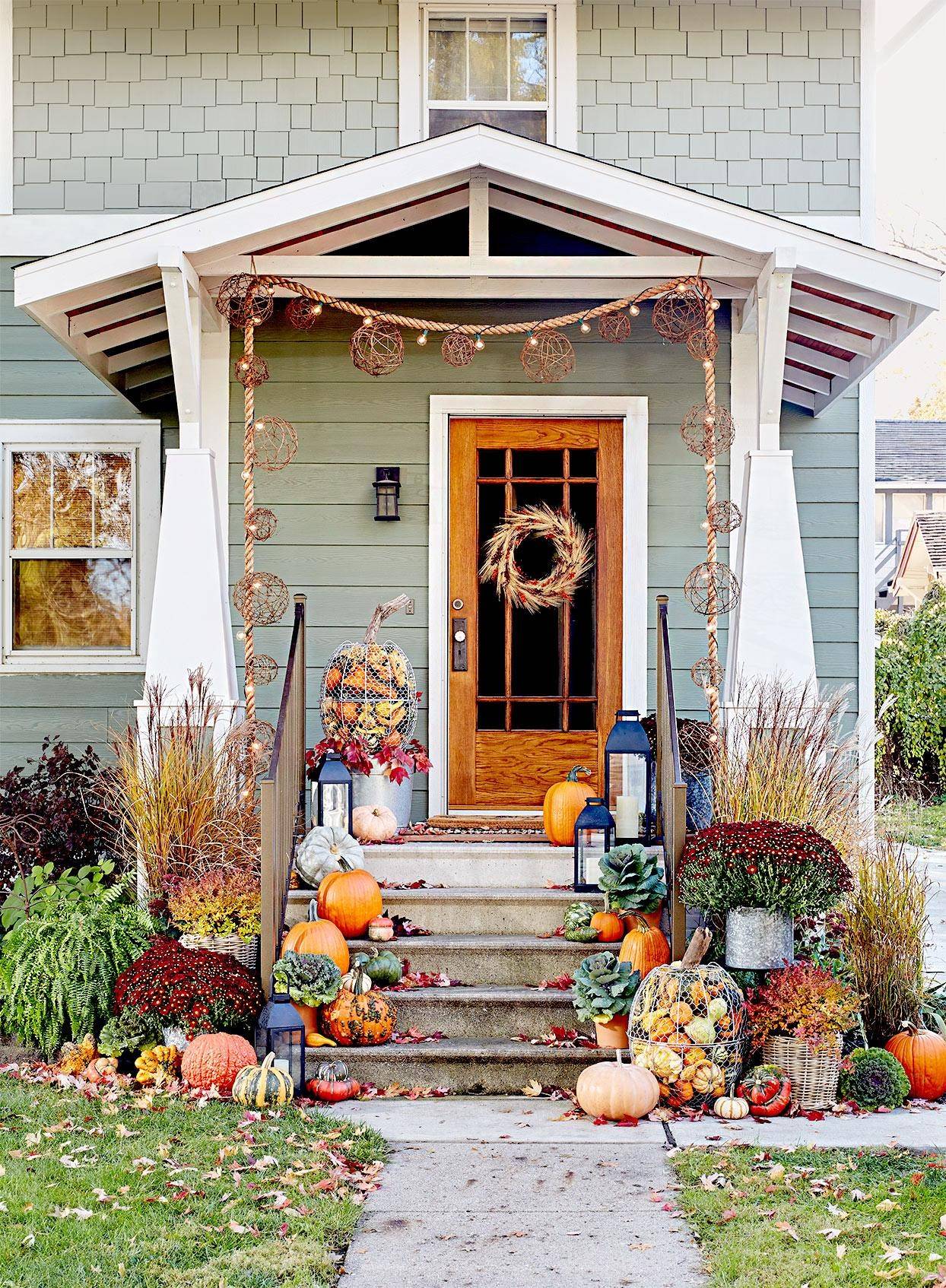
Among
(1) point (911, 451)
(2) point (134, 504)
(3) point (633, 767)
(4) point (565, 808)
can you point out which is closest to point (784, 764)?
(3) point (633, 767)

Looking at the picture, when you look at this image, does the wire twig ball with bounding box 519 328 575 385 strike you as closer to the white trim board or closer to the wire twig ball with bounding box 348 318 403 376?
the white trim board

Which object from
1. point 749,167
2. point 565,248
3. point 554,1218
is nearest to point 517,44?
point 749,167

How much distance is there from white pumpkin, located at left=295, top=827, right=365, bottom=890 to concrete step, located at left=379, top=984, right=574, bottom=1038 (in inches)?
28.7

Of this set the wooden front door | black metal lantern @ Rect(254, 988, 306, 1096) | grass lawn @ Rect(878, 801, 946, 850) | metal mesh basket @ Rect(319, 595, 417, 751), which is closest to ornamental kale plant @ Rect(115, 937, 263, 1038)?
black metal lantern @ Rect(254, 988, 306, 1096)

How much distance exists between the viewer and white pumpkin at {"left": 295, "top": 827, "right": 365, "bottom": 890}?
221 inches

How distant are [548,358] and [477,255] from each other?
67cm

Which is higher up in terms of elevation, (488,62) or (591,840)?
(488,62)

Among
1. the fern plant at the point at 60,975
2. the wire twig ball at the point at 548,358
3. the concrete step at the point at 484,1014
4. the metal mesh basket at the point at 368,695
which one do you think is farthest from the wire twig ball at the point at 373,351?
the concrete step at the point at 484,1014

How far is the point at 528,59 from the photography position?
7.33 meters

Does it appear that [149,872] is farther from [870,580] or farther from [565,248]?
[870,580]

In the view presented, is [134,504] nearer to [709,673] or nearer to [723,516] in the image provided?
[723,516]

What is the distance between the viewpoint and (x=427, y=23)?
24.0 ft

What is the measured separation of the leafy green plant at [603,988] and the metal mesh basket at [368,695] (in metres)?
1.77

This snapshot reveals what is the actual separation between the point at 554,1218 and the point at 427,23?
6032 millimetres
